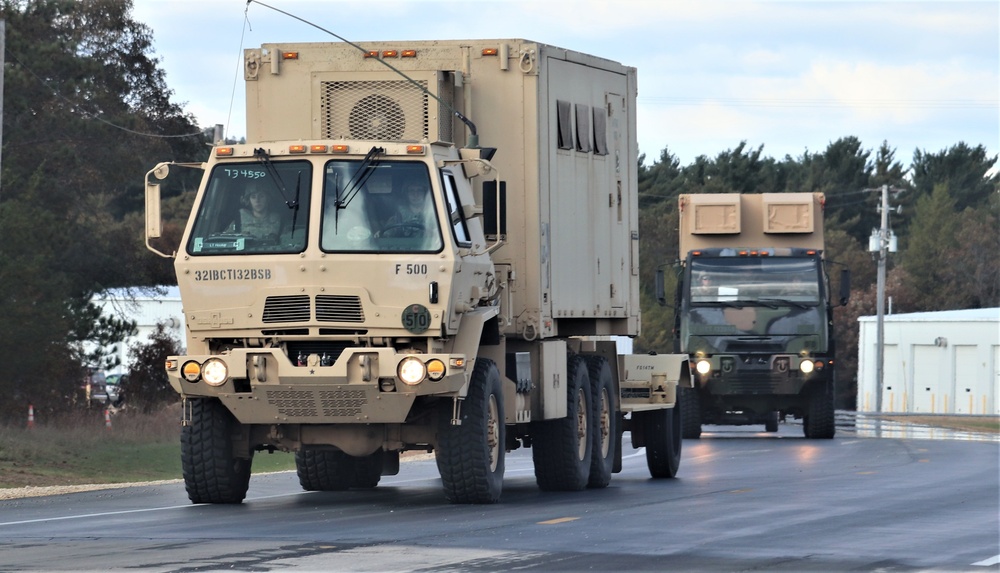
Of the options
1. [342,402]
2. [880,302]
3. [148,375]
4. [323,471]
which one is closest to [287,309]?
[342,402]

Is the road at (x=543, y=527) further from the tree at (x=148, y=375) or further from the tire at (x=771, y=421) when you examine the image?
the tree at (x=148, y=375)

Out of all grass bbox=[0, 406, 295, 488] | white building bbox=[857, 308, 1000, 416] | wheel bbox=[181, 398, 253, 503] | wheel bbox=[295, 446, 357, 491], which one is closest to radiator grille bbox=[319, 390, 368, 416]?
wheel bbox=[181, 398, 253, 503]

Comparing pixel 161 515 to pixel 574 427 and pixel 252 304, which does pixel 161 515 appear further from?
pixel 574 427

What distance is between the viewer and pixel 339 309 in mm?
15156

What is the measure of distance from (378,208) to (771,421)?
2267 cm

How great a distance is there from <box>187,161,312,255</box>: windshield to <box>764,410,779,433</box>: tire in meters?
21.0

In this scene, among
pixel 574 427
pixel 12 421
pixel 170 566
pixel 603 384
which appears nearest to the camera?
pixel 170 566

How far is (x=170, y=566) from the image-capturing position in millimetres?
11031

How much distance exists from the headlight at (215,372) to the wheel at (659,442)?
746 centimetres

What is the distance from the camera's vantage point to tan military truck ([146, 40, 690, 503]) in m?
15.2

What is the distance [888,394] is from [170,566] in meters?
64.9

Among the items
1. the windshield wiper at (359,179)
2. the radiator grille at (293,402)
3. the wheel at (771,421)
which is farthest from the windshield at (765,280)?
the radiator grille at (293,402)

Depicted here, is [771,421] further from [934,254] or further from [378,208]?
[934,254]

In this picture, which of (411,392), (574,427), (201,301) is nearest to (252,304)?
(201,301)
